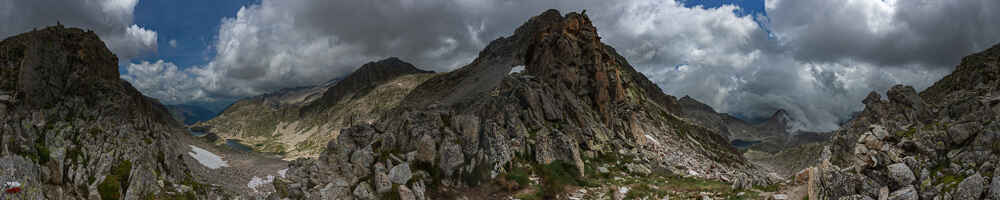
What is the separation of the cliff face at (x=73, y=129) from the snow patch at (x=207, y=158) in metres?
20.9

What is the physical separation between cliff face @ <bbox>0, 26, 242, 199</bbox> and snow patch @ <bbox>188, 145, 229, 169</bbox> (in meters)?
20.9

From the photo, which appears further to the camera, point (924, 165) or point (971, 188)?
point (924, 165)

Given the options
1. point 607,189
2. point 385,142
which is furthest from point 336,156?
point 607,189

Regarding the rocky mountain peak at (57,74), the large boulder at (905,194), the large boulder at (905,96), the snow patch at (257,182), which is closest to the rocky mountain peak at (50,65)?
the rocky mountain peak at (57,74)

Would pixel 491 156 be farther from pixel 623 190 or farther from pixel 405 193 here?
pixel 623 190

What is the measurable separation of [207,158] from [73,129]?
1400 inches

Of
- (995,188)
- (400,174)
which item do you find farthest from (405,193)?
(995,188)

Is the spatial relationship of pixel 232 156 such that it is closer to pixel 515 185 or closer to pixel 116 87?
pixel 116 87

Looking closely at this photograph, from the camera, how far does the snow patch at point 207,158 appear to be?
5496 centimetres

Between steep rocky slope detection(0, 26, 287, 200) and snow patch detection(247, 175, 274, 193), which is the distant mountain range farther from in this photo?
snow patch detection(247, 175, 274, 193)

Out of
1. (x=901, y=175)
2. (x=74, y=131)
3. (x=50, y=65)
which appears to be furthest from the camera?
(x=50, y=65)

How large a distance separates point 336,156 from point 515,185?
9753mm

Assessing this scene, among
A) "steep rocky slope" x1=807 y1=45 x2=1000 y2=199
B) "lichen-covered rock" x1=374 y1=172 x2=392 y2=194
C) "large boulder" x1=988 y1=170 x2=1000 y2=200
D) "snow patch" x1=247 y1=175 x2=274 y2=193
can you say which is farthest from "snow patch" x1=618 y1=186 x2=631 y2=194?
"snow patch" x1=247 y1=175 x2=274 y2=193

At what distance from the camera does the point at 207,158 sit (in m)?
58.7
